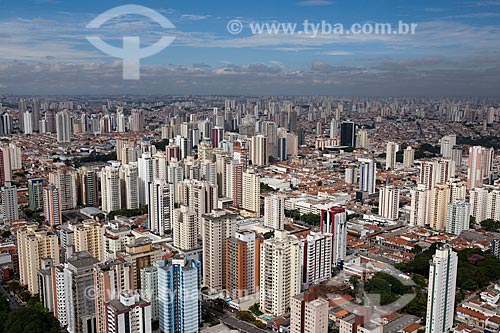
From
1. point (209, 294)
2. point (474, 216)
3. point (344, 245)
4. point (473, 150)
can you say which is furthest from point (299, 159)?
point (209, 294)

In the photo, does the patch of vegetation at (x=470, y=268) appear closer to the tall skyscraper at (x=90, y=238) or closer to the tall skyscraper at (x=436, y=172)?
the tall skyscraper at (x=436, y=172)

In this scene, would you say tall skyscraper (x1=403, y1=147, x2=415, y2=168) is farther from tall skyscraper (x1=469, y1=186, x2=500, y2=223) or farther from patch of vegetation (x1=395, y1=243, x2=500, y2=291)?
patch of vegetation (x1=395, y1=243, x2=500, y2=291)

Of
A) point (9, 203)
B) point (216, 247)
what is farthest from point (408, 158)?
point (9, 203)

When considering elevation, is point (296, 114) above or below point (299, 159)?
above

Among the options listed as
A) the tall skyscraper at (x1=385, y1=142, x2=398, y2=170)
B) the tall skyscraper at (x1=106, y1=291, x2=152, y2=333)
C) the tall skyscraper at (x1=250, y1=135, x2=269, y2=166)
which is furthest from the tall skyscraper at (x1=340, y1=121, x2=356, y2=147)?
the tall skyscraper at (x1=106, y1=291, x2=152, y2=333)

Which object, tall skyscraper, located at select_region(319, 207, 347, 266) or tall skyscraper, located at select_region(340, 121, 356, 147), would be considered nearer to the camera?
tall skyscraper, located at select_region(319, 207, 347, 266)

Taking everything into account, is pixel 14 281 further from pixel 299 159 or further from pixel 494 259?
pixel 299 159

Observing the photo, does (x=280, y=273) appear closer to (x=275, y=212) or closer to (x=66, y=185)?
(x=275, y=212)
